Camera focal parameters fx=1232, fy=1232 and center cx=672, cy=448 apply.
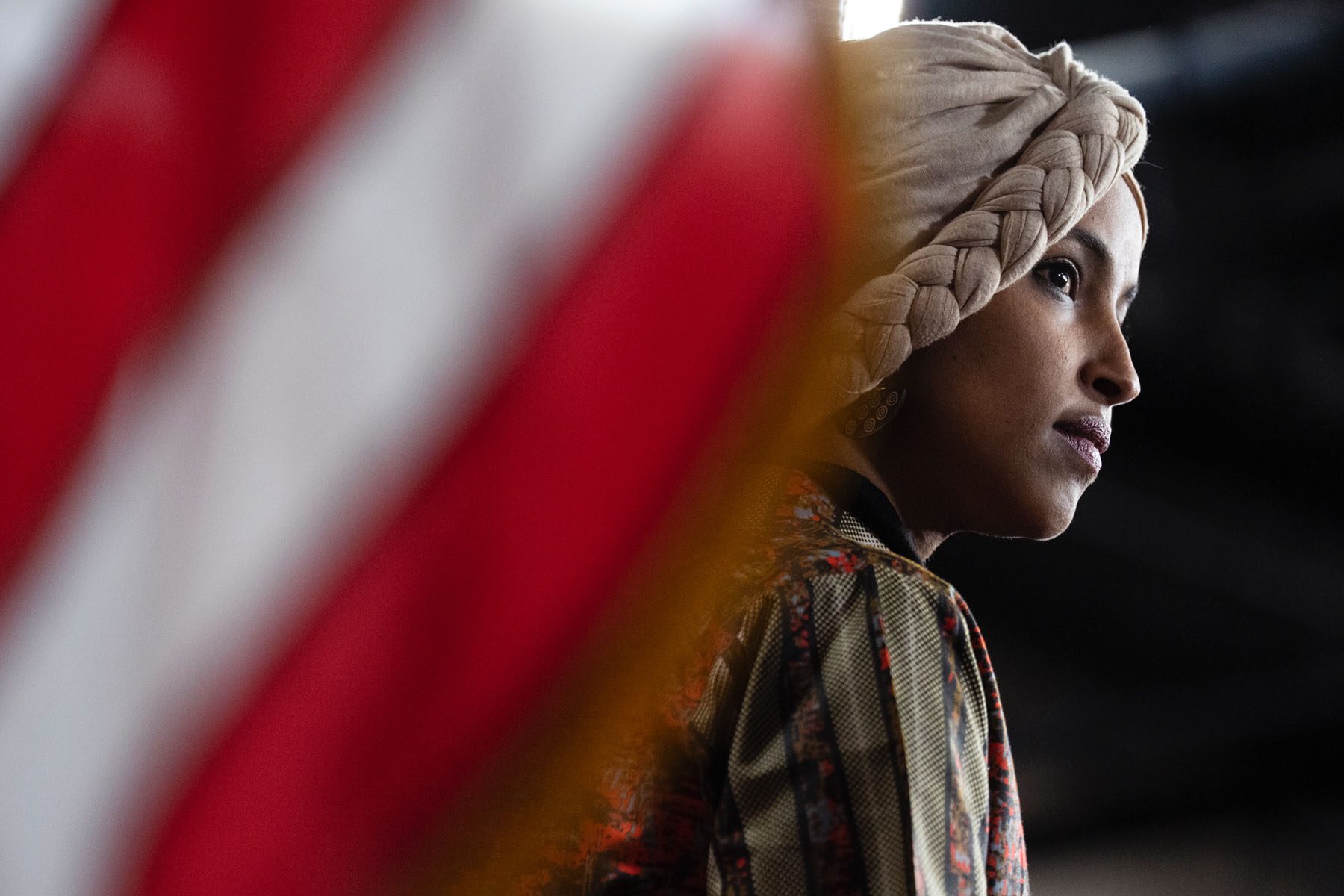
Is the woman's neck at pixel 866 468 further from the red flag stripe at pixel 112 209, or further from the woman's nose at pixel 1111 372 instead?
the red flag stripe at pixel 112 209

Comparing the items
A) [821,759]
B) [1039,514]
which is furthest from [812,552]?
[1039,514]

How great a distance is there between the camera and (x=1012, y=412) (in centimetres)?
73

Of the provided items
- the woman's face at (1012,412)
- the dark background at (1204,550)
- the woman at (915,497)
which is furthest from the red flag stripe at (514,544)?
the dark background at (1204,550)

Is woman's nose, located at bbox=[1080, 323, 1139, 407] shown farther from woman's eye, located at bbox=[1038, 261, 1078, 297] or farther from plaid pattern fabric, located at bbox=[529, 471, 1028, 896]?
plaid pattern fabric, located at bbox=[529, 471, 1028, 896]

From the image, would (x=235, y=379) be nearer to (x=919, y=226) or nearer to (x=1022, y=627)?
(x=919, y=226)

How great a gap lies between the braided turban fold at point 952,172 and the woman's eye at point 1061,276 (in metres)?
0.03

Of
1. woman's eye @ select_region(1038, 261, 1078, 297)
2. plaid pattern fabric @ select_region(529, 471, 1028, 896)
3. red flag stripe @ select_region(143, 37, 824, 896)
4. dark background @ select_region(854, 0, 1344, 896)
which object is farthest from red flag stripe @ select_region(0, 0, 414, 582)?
dark background @ select_region(854, 0, 1344, 896)

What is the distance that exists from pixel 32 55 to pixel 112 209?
6 cm

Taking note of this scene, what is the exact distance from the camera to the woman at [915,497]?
1.67ft

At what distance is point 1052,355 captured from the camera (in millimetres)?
740

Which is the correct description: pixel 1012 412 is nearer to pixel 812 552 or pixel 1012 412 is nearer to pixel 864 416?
pixel 864 416

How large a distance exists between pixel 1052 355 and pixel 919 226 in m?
0.11

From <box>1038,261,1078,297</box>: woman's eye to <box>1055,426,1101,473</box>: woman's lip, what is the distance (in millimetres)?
89

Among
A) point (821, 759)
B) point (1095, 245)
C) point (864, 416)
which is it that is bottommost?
Answer: point (821, 759)
